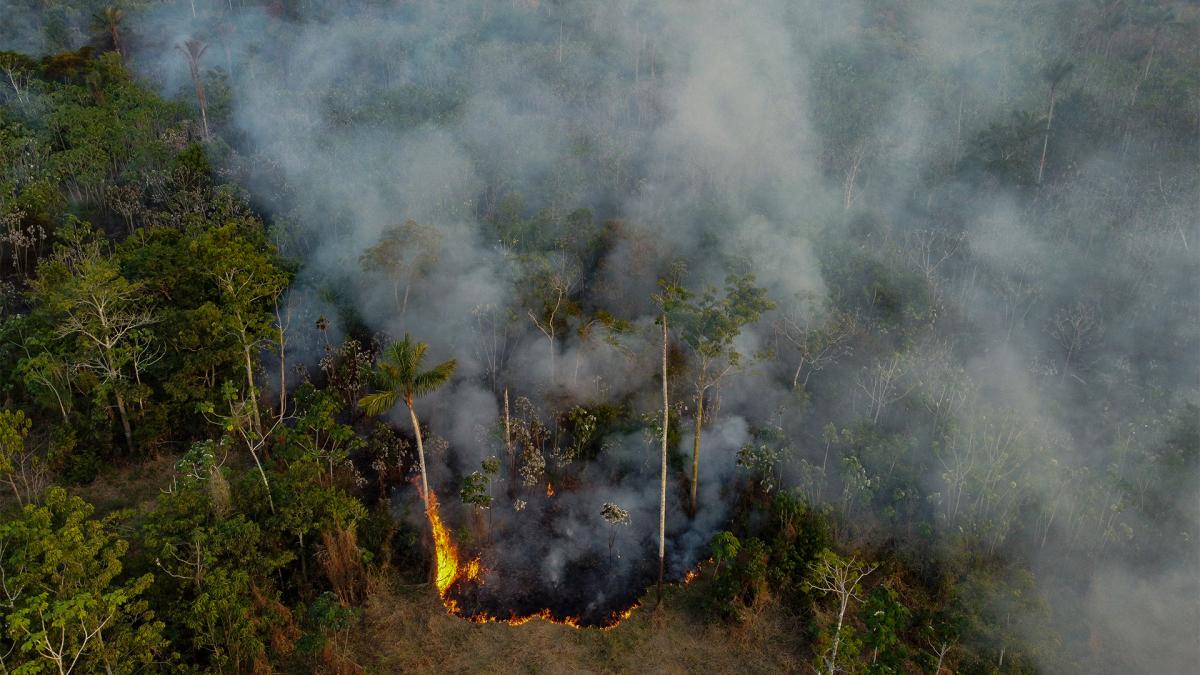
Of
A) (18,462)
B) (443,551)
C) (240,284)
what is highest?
(240,284)

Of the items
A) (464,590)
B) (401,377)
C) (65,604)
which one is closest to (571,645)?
(464,590)

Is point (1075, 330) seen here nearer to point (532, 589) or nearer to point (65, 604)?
point (532, 589)

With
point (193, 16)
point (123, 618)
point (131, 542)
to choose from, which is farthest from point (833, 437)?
point (193, 16)

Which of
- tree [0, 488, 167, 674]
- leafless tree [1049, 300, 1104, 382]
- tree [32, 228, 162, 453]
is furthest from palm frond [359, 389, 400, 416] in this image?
leafless tree [1049, 300, 1104, 382]

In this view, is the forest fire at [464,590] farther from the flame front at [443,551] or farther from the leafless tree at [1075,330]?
the leafless tree at [1075,330]

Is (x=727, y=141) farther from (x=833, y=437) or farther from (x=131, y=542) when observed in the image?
(x=131, y=542)

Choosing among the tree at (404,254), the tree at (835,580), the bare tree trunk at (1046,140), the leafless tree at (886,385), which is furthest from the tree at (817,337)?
the bare tree trunk at (1046,140)
